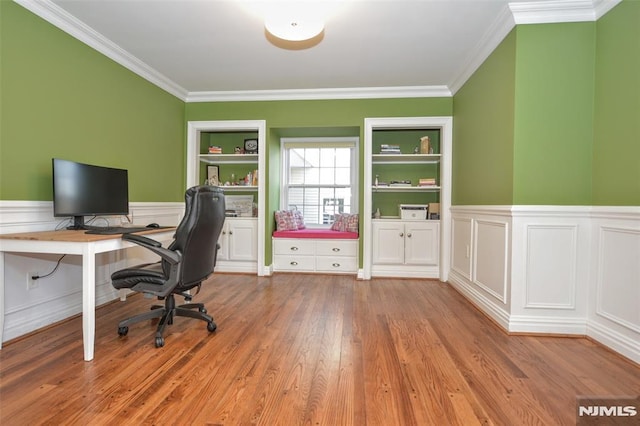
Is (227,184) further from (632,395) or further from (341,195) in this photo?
(632,395)

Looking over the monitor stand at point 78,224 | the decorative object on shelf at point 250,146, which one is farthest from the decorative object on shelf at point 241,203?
the monitor stand at point 78,224

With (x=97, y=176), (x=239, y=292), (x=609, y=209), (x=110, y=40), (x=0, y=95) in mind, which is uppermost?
(x=110, y=40)

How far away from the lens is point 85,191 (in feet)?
7.82

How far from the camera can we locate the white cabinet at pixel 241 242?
4199mm

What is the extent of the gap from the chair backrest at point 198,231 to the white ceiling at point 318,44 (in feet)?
4.94

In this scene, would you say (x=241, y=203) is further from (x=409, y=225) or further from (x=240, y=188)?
(x=409, y=225)

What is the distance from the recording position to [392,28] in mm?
2549

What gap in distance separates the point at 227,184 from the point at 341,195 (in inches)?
70.7

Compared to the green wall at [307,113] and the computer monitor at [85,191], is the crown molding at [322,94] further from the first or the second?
the computer monitor at [85,191]

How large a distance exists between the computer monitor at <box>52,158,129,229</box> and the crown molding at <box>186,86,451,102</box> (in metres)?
1.84

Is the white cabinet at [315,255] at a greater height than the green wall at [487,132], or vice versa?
the green wall at [487,132]

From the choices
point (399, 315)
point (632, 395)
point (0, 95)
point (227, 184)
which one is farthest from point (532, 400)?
point (227, 184)
